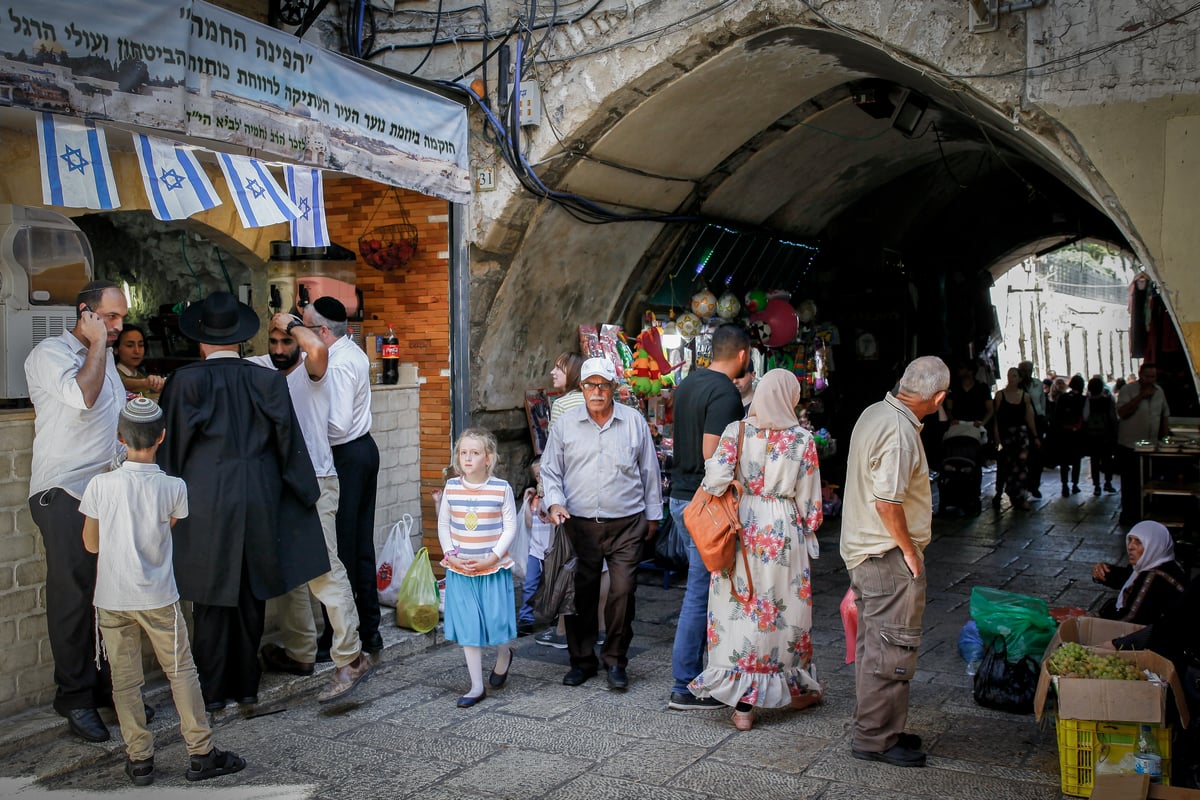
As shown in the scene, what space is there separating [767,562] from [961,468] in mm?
7273

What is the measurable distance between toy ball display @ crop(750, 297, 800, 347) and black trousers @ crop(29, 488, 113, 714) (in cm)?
717

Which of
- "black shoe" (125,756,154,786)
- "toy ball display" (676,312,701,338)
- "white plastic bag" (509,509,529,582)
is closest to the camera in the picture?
"black shoe" (125,756,154,786)

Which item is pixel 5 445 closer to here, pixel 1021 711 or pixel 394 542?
pixel 394 542

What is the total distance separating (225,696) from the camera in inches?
201

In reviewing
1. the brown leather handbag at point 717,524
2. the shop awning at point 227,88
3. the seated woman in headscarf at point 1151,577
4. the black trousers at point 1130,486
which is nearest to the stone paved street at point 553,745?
the brown leather handbag at point 717,524

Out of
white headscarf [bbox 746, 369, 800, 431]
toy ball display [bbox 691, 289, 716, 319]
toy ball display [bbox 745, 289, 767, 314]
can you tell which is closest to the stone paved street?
white headscarf [bbox 746, 369, 800, 431]

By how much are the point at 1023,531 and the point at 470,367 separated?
20.0 ft

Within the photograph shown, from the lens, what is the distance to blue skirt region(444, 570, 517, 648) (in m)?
5.29

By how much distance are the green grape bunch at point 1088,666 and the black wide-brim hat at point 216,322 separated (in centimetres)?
398

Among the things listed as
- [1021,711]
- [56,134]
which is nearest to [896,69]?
[1021,711]

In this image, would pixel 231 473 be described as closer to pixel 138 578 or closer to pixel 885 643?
pixel 138 578

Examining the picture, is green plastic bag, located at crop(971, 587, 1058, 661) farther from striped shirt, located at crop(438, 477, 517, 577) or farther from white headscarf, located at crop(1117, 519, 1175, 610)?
striped shirt, located at crop(438, 477, 517, 577)

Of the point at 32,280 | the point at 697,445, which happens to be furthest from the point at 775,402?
the point at 32,280

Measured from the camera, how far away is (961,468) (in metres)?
11.4
